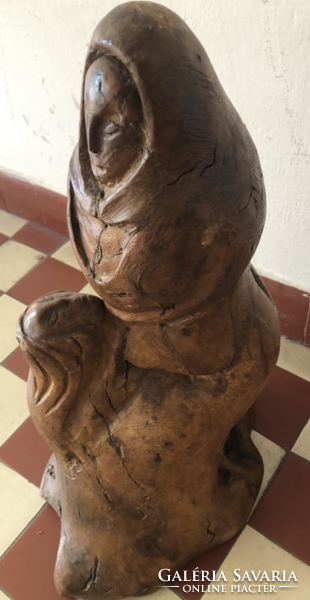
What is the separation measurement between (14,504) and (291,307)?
0.82m

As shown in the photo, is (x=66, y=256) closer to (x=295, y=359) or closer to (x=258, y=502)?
(x=295, y=359)

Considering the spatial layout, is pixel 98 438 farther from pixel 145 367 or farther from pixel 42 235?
pixel 42 235

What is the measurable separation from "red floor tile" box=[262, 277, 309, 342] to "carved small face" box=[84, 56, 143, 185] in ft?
2.80

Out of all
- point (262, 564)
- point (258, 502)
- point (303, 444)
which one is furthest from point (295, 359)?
point (262, 564)

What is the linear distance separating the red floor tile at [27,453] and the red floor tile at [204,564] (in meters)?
0.39

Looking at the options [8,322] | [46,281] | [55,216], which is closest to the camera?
[8,322]

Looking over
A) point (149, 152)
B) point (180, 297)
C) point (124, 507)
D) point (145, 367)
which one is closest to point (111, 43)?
point (149, 152)

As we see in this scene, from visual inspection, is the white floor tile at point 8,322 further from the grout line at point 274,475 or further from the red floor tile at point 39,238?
the grout line at point 274,475

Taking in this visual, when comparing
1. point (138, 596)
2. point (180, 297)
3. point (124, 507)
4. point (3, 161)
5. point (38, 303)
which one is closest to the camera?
point (180, 297)

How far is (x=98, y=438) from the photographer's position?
827 millimetres

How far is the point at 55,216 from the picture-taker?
1821mm

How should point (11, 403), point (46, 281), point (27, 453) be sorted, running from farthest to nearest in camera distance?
point (46, 281) → point (11, 403) → point (27, 453)

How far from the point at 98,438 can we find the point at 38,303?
0.24 meters

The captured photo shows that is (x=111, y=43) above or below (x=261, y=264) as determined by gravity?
above
